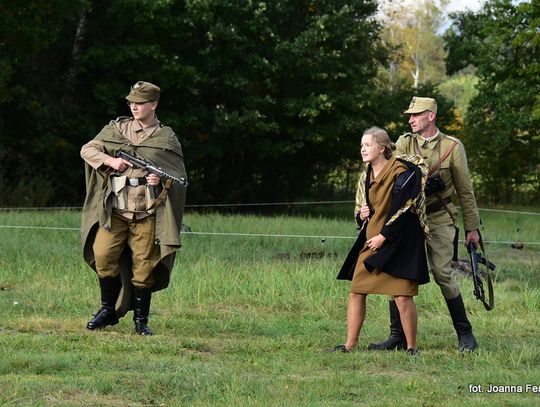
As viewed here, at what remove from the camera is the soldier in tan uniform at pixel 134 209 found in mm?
8836

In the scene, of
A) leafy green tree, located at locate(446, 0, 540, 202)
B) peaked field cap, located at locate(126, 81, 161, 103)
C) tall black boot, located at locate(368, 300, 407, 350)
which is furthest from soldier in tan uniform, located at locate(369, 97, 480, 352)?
leafy green tree, located at locate(446, 0, 540, 202)

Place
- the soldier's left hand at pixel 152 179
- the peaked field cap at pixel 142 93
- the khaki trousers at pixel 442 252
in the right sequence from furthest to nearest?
1. the peaked field cap at pixel 142 93
2. the soldier's left hand at pixel 152 179
3. the khaki trousers at pixel 442 252

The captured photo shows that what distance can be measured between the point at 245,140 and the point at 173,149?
23.3 metres

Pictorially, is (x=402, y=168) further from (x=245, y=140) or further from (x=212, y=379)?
(x=245, y=140)

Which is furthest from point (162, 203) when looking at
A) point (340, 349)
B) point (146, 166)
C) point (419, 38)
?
point (419, 38)

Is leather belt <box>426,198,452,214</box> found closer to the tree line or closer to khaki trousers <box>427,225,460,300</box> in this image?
khaki trousers <box>427,225,460,300</box>

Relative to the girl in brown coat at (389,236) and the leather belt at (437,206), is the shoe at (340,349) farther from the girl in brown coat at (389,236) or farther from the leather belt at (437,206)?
the leather belt at (437,206)

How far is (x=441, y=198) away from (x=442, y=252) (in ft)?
1.39

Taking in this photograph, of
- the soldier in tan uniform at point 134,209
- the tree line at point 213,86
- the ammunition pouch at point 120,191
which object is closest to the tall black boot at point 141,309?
the soldier in tan uniform at point 134,209

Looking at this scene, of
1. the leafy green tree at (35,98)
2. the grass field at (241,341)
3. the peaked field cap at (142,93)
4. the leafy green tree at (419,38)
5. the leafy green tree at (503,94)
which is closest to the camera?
the grass field at (241,341)

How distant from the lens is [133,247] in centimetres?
897

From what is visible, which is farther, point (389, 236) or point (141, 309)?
point (141, 309)

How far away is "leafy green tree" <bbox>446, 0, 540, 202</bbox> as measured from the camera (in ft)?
118

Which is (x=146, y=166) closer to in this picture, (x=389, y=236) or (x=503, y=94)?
(x=389, y=236)
